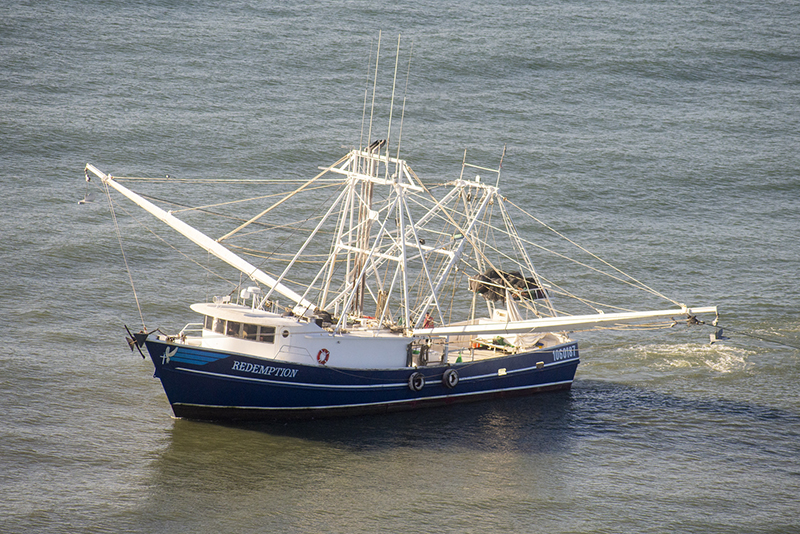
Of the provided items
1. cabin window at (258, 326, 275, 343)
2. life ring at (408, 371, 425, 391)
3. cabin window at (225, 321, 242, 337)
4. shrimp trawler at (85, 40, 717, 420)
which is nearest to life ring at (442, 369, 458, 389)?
shrimp trawler at (85, 40, 717, 420)

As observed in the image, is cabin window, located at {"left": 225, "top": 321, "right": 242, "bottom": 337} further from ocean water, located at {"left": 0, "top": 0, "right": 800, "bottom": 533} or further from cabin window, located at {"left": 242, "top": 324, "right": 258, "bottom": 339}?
ocean water, located at {"left": 0, "top": 0, "right": 800, "bottom": 533}

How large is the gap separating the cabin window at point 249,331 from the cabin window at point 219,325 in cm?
88

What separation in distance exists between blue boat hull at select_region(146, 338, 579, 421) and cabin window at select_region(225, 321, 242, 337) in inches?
69.5

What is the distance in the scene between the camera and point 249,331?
1375 inches

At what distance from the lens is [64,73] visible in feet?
245

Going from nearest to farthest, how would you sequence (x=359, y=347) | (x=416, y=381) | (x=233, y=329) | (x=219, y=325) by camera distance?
(x=233, y=329) < (x=219, y=325) < (x=359, y=347) < (x=416, y=381)

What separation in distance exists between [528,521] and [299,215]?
3486cm

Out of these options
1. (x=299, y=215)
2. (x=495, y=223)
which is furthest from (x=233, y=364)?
(x=495, y=223)

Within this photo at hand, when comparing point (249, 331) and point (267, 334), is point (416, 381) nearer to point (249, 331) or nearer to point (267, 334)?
point (267, 334)

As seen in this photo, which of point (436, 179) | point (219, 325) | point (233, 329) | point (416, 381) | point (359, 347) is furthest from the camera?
point (436, 179)

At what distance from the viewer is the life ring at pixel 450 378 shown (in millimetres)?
37656

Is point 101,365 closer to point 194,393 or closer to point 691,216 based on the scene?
point 194,393

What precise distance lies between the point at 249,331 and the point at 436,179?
105 feet

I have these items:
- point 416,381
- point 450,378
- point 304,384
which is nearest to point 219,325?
point 304,384
